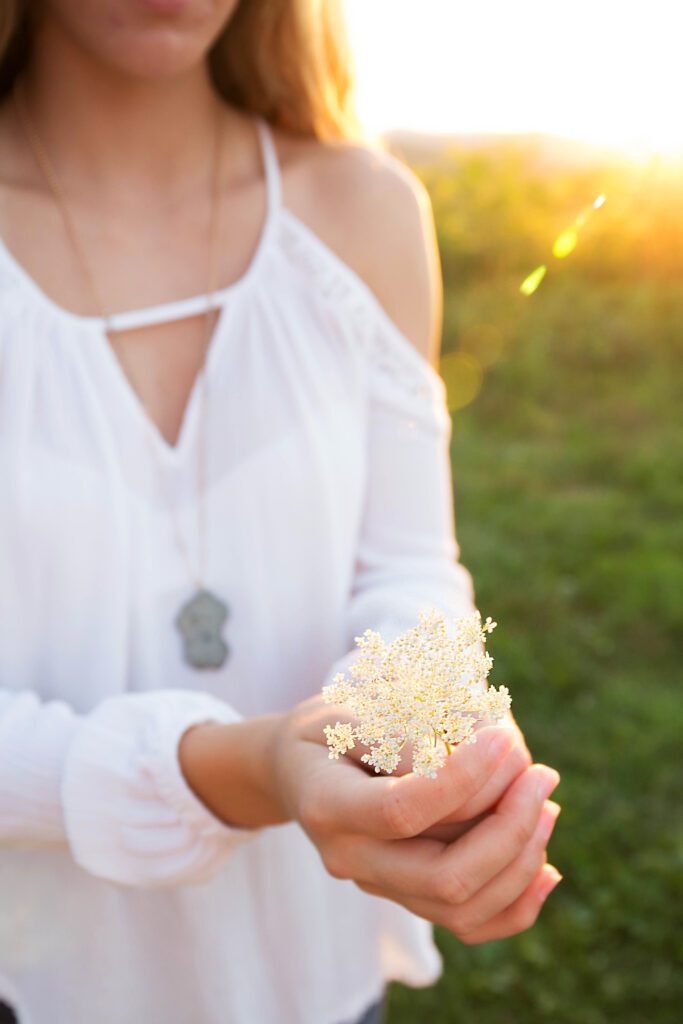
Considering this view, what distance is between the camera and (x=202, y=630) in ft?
5.69

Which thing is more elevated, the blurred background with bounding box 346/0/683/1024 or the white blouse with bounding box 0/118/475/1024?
the white blouse with bounding box 0/118/475/1024

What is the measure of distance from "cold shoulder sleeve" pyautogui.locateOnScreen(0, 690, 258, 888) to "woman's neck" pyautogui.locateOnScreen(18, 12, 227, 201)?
2.94 ft

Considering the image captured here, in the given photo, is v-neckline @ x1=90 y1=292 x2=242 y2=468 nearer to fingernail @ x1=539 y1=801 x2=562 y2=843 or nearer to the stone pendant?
the stone pendant

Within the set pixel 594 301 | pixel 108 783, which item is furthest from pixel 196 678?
pixel 594 301

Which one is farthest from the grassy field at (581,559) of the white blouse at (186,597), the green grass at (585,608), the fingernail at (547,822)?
the fingernail at (547,822)

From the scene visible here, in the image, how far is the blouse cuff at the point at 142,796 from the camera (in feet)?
4.87

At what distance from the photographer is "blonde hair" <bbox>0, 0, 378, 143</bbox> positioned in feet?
6.68

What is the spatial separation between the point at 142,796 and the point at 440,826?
18.8 inches

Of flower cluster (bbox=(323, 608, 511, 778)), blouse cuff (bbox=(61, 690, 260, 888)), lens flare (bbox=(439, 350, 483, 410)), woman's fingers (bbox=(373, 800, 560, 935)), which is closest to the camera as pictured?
flower cluster (bbox=(323, 608, 511, 778))

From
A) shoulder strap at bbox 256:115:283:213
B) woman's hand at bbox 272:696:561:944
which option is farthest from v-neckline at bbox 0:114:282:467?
woman's hand at bbox 272:696:561:944

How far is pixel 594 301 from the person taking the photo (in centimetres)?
738

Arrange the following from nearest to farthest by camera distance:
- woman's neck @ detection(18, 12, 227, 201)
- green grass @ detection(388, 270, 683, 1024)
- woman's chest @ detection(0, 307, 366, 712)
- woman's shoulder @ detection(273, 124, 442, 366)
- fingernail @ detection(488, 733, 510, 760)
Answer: fingernail @ detection(488, 733, 510, 760) < woman's chest @ detection(0, 307, 366, 712) < woman's neck @ detection(18, 12, 227, 201) < woman's shoulder @ detection(273, 124, 442, 366) < green grass @ detection(388, 270, 683, 1024)

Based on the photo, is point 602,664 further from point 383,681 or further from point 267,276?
point 383,681

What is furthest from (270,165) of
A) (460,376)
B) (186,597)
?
(460,376)
